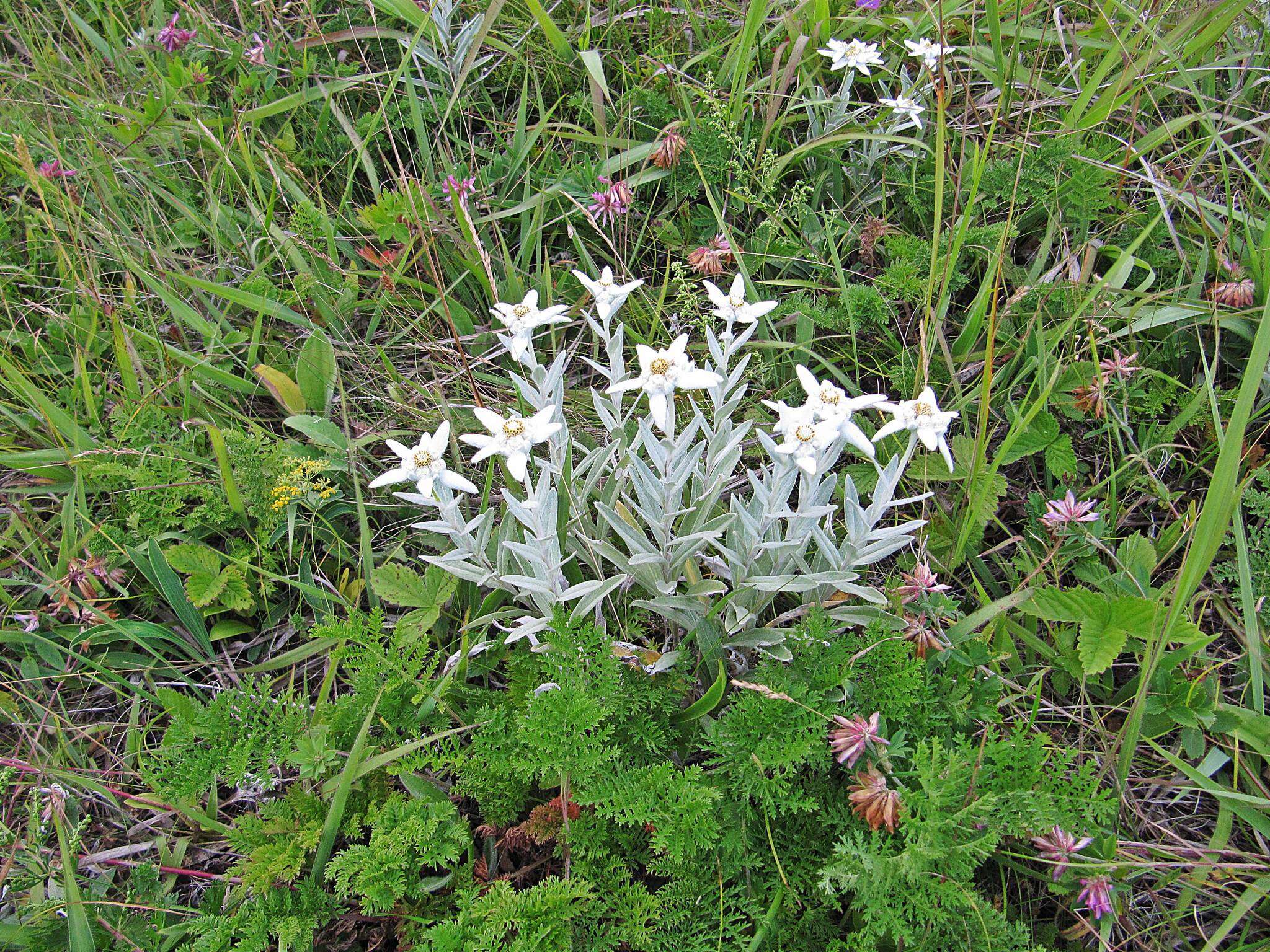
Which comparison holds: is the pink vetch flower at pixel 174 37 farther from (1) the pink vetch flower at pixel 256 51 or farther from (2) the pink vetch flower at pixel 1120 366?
(2) the pink vetch flower at pixel 1120 366

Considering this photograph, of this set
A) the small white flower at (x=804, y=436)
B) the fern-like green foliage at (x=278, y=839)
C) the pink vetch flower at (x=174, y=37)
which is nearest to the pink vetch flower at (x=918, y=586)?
the small white flower at (x=804, y=436)

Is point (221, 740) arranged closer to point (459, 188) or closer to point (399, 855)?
point (399, 855)

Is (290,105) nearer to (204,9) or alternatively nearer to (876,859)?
(204,9)

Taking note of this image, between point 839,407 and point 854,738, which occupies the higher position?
point 839,407

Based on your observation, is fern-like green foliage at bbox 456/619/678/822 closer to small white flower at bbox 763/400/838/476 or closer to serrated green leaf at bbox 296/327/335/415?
small white flower at bbox 763/400/838/476

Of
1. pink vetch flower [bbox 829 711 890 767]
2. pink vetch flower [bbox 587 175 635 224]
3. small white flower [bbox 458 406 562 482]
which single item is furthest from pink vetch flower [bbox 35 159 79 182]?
pink vetch flower [bbox 829 711 890 767]

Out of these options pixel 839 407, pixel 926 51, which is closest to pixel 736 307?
pixel 839 407
